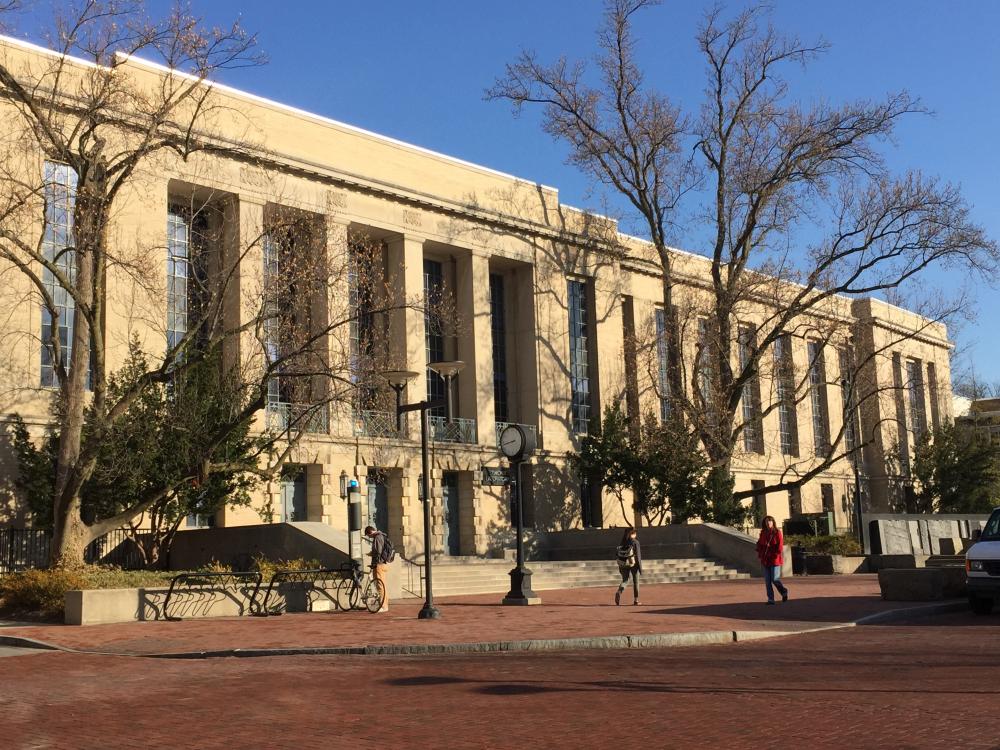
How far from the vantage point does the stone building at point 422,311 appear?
31.4 metres

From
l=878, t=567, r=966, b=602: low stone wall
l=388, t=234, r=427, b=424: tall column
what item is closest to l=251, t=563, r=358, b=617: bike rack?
l=878, t=567, r=966, b=602: low stone wall

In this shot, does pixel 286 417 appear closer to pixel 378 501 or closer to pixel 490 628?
pixel 378 501

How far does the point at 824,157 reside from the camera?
133ft

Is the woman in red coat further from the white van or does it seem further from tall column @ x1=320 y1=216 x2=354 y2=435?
tall column @ x1=320 y1=216 x2=354 y2=435

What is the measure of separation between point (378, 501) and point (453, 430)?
4.34 m

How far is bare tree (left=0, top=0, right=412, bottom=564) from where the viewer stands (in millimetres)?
21875

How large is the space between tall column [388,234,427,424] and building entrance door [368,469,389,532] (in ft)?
7.28

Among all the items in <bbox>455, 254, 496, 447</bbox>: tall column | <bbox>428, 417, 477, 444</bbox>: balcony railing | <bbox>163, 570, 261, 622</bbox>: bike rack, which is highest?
<bbox>455, 254, 496, 447</bbox>: tall column

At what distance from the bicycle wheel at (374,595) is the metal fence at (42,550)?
28.4 feet

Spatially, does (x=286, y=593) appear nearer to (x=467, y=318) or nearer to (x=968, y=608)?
(x=968, y=608)

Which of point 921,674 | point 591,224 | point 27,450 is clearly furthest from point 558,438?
point 921,674

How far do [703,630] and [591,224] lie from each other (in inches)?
1363

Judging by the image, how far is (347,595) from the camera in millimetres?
22562

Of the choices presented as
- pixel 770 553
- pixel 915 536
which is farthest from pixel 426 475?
pixel 915 536
